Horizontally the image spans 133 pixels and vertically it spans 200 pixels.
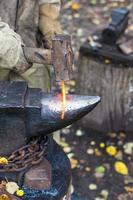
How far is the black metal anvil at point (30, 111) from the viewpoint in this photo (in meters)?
2.91

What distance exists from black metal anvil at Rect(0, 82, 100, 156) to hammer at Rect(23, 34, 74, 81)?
0.56ft

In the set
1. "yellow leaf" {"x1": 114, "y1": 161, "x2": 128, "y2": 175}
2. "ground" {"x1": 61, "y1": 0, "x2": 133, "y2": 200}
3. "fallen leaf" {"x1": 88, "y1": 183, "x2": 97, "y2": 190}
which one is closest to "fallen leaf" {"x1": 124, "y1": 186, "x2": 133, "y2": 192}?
"ground" {"x1": 61, "y1": 0, "x2": 133, "y2": 200}

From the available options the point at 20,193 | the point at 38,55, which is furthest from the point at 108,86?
the point at 20,193

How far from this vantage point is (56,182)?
3.21m

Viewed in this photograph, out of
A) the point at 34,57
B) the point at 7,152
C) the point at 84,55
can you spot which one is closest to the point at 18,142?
the point at 7,152

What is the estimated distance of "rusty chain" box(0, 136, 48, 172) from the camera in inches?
121

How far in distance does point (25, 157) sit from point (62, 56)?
27.3 inches

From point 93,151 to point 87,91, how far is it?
2.27ft

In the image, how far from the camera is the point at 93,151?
→ 5.46 metres

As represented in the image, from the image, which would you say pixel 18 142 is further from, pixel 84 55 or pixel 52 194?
pixel 84 55

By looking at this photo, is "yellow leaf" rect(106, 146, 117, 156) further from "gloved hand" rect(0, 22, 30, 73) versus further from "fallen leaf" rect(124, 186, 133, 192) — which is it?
"gloved hand" rect(0, 22, 30, 73)

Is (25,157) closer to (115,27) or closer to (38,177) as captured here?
(38,177)

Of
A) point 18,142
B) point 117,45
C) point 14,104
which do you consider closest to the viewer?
point 14,104

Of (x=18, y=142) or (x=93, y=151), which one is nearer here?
(x=18, y=142)
